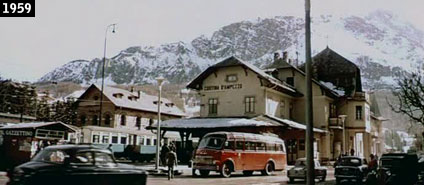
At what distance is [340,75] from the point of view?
5281 centimetres

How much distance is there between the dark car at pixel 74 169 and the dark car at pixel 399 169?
12.9 m

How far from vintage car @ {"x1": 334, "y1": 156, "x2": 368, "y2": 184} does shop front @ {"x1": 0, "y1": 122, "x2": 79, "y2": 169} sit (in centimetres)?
1602

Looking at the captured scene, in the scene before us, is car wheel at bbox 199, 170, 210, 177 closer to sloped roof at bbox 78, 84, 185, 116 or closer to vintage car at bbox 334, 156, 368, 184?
vintage car at bbox 334, 156, 368, 184

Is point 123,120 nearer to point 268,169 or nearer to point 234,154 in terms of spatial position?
point 268,169

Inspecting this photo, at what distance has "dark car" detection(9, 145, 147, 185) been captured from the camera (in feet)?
37.0

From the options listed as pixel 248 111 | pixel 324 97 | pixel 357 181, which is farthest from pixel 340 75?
pixel 357 181

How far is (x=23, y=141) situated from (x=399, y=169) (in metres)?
19.7

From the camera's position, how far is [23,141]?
2455cm

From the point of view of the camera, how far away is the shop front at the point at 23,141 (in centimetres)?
2431

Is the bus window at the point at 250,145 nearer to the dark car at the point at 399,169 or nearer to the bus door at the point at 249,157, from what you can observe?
the bus door at the point at 249,157

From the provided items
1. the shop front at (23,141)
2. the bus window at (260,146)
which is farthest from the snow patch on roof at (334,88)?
the shop front at (23,141)

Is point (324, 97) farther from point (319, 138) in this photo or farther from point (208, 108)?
point (208, 108)

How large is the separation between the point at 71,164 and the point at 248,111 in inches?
1220

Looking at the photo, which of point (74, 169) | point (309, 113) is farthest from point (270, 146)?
point (309, 113)
